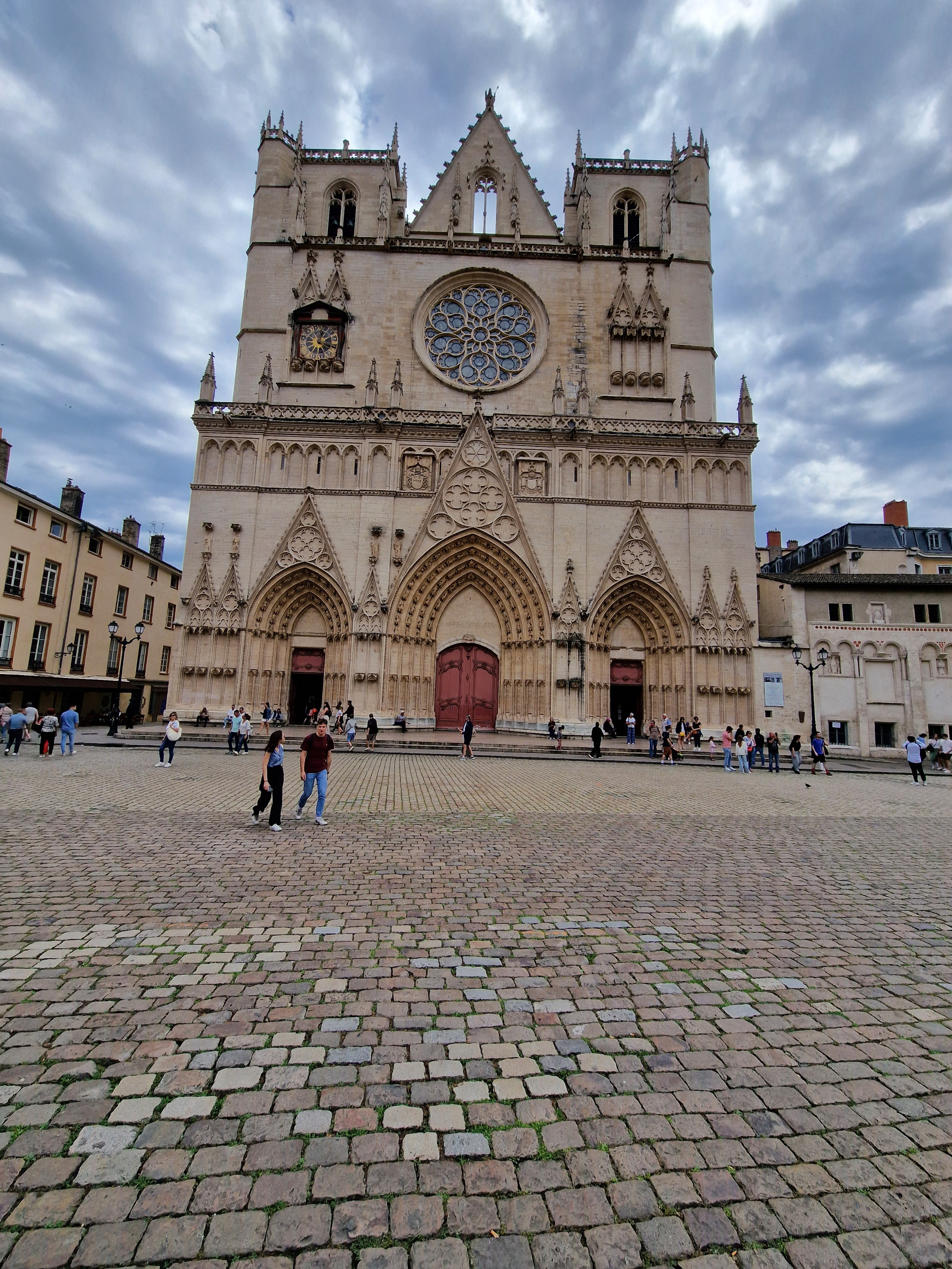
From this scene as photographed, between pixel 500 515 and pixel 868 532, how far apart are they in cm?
2451

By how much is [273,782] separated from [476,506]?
69.2 ft

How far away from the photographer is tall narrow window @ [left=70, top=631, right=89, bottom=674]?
30281 mm

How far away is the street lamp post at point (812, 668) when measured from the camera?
2316 cm

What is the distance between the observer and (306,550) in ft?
88.7

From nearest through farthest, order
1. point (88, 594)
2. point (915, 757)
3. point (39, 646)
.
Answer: point (915, 757) < point (39, 646) < point (88, 594)

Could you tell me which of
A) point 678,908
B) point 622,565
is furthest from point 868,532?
point 678,908

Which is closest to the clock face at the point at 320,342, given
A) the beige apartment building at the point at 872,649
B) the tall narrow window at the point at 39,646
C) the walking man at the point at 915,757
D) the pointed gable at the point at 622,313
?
the pointed gable at the point at 622,313

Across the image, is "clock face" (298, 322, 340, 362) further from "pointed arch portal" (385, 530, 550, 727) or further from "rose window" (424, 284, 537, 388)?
"pointed arch portal" (385, 530, 550, 727)

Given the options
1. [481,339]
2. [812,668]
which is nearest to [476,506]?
[481,339]

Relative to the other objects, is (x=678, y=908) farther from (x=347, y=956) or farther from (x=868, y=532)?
(x=868, y=532)

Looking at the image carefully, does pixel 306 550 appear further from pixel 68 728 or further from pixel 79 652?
pixel 79 652

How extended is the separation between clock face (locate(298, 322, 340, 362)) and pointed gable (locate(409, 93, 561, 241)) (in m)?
7.68

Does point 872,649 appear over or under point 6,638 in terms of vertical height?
over

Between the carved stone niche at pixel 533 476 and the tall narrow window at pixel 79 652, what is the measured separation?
2335 centimetres
